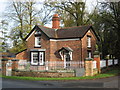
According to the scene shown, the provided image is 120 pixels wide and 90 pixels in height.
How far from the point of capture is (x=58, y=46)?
24188 mm

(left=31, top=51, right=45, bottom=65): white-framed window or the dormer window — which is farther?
the dormer window

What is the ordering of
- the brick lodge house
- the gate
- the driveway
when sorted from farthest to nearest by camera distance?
the brick lodge house, the gate, the driveway

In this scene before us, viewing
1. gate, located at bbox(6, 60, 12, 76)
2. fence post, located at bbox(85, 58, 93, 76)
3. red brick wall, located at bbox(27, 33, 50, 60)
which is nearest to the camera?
fence post, located at bbox(85, 58, 93, 76)

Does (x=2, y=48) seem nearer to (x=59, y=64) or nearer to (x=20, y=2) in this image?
(x=20, y=2)

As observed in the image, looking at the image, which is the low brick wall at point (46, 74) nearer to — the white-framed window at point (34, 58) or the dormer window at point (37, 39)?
the white-framed window at point (34, 58)

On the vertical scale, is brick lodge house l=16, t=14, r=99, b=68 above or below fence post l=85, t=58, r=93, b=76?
above

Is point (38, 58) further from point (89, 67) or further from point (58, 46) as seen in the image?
point (89, 67)

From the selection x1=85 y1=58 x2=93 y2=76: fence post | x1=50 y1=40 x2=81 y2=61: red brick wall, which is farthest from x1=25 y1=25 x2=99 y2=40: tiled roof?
x1=85 y1=58 x2=93 y2=76: fence post

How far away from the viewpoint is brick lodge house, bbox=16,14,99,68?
2281 cm

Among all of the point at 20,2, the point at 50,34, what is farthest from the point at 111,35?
the point at 20,2

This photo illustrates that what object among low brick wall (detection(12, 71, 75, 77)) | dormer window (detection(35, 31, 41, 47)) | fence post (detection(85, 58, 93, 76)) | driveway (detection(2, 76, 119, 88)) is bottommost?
driveway (detection(2, 76, 119, 88))

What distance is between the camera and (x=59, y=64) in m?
20.8

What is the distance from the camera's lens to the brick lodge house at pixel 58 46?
22812 millimetres

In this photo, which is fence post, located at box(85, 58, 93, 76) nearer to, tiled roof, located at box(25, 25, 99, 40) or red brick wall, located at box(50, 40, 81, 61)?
red brick wall, located at box(50, 40, 81, 61)
